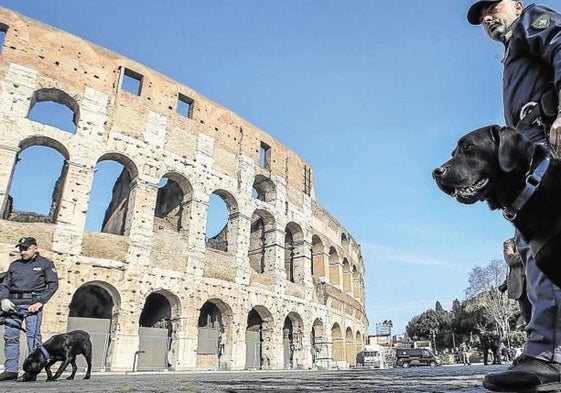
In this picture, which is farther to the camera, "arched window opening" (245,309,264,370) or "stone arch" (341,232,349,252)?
"stone arch" (341,232,349,252)

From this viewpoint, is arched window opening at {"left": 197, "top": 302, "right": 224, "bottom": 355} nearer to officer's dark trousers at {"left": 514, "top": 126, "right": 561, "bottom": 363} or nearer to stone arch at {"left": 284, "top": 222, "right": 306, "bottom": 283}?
stone arch at {"left": 284, "top": 222, "right": 306, "bottom": 283}

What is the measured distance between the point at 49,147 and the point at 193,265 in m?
6.61

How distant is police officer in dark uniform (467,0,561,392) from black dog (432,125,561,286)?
0.16 meters

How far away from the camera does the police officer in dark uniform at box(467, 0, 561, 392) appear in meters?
2.02

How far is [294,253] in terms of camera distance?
853 inches

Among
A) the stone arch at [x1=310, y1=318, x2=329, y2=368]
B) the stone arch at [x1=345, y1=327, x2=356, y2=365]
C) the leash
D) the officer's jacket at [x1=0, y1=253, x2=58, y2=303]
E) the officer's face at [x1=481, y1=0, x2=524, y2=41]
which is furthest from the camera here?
the stone arch at [x1=345, y1=327, x2=356, y2=365]

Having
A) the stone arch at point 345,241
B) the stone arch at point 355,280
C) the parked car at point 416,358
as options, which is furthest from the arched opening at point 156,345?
the parked car at point 416,358

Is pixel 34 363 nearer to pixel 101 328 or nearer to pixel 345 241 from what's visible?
pixel 101 328

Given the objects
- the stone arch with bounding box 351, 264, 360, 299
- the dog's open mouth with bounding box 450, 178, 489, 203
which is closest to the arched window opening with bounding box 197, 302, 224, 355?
the stone arch with bounding box 351, 264, 360, 299

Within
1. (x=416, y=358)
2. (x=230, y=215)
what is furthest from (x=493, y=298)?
(x=230, y=215)

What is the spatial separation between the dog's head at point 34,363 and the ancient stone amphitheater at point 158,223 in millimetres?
7916

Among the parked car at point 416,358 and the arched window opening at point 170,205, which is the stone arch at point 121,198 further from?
the parked car at point 416,358

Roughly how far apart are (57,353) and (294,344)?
626 inches

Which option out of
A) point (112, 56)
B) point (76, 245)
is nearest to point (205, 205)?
point (76, 245)
